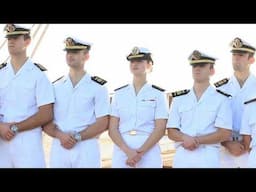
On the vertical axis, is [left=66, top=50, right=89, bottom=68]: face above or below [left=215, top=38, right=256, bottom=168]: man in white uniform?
above

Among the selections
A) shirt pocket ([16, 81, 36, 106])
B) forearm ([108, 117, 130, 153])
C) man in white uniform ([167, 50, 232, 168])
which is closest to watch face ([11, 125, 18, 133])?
shirt pocket ([16, 81, 36, 106])

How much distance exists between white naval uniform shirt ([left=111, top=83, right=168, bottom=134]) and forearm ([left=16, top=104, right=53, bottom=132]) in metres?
0.44

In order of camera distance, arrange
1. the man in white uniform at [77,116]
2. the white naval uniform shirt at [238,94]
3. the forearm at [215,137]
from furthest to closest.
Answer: the white naval uniform shirt at [238,94], the man in white uniform at [77,116], the forearm at [215,137]

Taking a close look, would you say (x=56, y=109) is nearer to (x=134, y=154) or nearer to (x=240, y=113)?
(x=134, y=154)

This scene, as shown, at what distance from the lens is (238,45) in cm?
374

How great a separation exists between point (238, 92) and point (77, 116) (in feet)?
3.74

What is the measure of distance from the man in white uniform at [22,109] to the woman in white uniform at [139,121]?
1.57 ft

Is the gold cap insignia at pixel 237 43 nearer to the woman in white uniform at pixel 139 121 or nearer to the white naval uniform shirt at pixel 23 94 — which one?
the woman in white uniform at pixel 139 121

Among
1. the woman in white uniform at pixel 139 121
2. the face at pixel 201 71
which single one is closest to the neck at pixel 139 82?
the woman in white uniform at pixel 139 121

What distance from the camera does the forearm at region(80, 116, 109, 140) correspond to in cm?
362

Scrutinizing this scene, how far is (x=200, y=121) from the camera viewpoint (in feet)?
11.8

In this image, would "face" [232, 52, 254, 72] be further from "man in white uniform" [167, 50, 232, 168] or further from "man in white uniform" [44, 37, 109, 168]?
"man in white uniform" [44, 37, 109, 168]

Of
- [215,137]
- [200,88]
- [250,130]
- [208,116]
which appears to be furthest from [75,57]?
[250,130]

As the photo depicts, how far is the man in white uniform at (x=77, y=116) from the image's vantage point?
→ 11.9 feet
